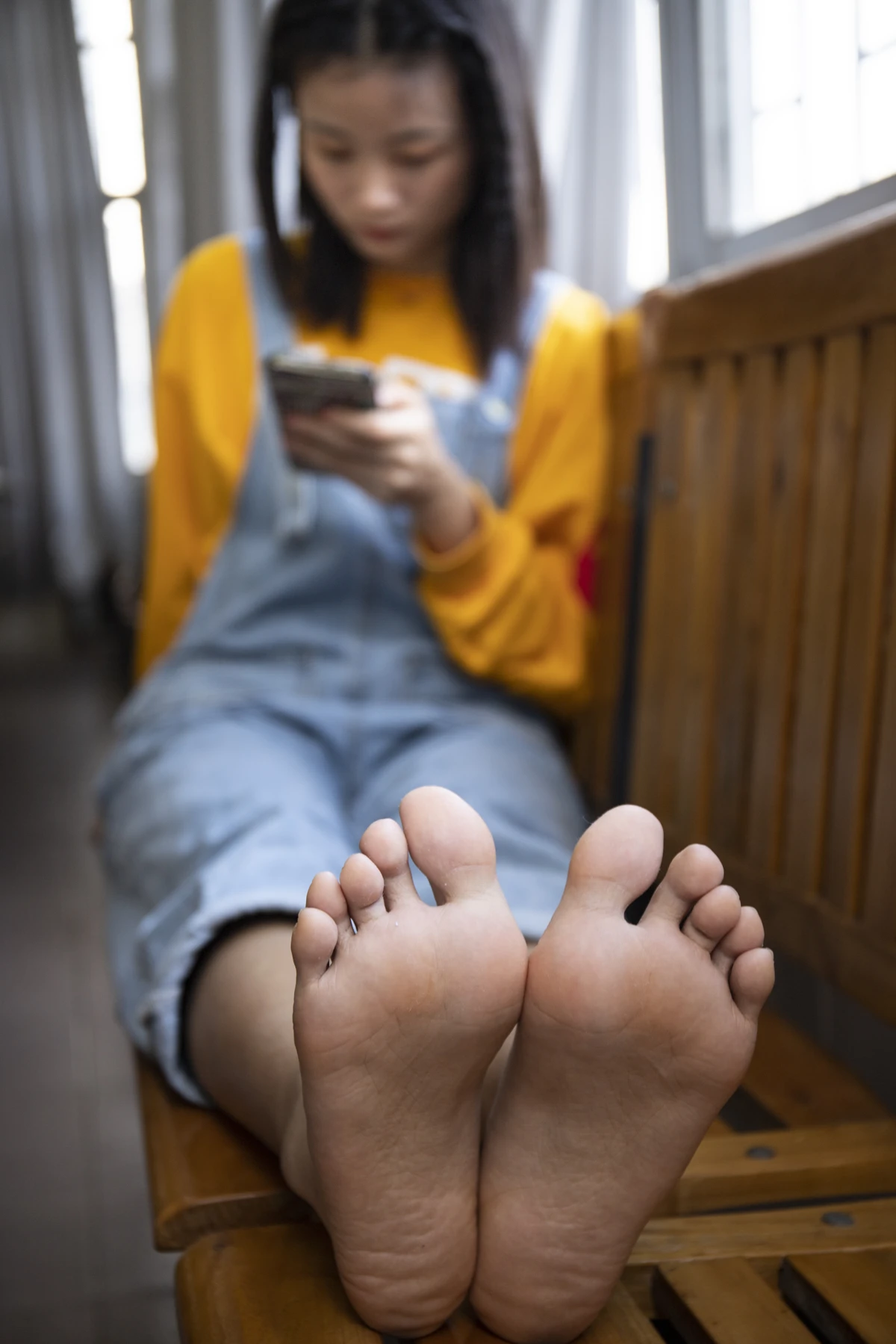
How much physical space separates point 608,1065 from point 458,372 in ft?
1.97

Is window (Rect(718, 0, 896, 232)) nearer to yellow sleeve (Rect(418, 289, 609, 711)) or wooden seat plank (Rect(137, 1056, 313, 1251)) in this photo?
yellow sleeve (Rect(418, 289, 609, 711))

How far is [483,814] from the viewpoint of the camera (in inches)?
24.2

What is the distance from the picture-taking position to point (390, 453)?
75 centimetres

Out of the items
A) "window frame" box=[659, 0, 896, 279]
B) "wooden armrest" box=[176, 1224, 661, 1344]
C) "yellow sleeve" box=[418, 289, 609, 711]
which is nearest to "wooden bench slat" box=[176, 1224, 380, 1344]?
"wooden armrest" box=[176, 1224, 661, 1344]

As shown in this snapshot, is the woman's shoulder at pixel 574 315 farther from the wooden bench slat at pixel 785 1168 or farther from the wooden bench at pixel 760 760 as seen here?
the wooden bench slat at pixel 785 1168

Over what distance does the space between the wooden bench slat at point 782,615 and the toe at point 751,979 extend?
259 millimetres

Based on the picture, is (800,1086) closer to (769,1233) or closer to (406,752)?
(769,1233)

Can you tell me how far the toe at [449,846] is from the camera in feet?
1.31

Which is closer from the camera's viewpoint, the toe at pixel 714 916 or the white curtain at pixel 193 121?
the toe at pixel 714 916

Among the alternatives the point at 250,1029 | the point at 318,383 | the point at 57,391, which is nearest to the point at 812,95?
the point at 318,383

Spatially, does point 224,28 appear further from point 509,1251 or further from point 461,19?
point 509,1251

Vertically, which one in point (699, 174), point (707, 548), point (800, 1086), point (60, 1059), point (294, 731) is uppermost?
A: point (699, 174)

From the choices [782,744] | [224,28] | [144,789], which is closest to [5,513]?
[224,28]

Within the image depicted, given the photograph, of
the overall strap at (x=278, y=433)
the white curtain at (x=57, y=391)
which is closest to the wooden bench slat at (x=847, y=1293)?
the overall strap at (x=278, y=433)
